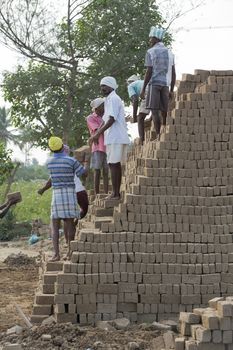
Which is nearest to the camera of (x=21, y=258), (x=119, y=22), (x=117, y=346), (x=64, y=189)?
(x=117, y=346)

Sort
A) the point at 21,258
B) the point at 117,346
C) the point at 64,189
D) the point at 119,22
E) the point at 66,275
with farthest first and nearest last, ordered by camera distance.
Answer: the point at 119,22 < the point at 21,258 < the point at 64,189 < the point at 66,275 < the point at 117,346

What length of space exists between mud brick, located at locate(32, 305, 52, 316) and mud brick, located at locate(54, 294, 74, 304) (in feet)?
0.94

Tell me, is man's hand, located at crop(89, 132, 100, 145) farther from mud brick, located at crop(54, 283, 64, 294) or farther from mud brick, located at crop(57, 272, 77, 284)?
mud brick, located at crop(54, 283, 64, 294)

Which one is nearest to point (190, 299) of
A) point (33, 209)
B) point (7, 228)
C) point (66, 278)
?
point (66, 278)

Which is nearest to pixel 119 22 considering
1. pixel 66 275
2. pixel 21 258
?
pixel 21 258

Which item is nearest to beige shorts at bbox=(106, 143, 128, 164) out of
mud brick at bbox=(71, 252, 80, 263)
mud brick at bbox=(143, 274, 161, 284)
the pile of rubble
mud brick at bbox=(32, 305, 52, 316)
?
mud brick at bbox=(71, 252, 80, 263)

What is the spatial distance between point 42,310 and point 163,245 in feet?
4.98

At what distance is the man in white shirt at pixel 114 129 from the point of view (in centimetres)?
841

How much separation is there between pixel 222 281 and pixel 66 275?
1.68 m

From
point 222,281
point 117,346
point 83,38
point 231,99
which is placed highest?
point 83,38

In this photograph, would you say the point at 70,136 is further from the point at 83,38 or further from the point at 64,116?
the point at 83,38

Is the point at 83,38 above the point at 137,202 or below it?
above

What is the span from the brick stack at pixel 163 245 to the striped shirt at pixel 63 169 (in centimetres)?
78

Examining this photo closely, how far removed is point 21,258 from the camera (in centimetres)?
1494
